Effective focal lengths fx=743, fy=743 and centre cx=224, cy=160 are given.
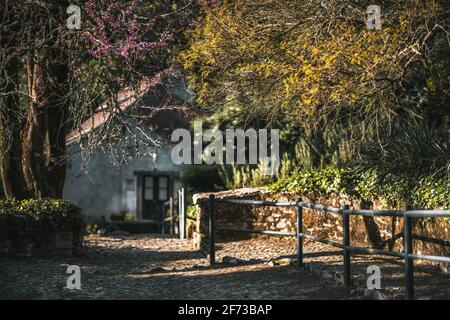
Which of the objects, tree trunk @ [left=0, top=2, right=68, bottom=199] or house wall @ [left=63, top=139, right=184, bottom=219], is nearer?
tree trunk @ [left=0, top=2, right=68, bottom=199]

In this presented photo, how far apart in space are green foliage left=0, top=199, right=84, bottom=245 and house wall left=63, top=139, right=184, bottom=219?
1278 centimetres

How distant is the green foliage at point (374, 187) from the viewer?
11.3m

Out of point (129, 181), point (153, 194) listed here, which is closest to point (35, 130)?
point (129, 181)

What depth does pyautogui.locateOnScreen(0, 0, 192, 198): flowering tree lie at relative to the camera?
44.4ft

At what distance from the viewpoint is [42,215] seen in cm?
1316

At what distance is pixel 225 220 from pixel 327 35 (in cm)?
500

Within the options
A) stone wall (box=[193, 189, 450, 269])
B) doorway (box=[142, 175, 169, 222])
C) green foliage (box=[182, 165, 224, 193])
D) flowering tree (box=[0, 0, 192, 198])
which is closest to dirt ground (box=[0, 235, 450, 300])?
stone wall (box=[193, 189, 450, 269])

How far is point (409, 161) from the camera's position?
12727 millimetres

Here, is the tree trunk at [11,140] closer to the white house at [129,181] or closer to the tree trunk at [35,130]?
the tree trunk at [35,130]

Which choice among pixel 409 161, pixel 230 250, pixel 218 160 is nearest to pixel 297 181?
pixel 230 250

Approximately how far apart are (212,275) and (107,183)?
54.2ft

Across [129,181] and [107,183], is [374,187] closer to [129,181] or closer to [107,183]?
[107,183]

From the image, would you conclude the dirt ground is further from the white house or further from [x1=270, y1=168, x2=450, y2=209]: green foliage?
the white house

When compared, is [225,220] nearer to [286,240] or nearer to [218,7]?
[286,240]
